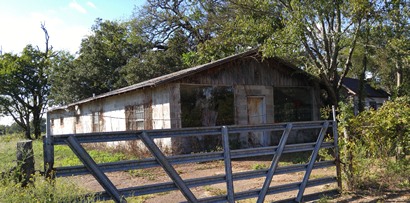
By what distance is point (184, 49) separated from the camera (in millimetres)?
28516

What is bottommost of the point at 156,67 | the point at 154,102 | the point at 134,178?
the point at 134,178

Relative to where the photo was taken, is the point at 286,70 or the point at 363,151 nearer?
the point at 363,151

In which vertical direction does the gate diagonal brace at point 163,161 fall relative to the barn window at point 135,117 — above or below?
below

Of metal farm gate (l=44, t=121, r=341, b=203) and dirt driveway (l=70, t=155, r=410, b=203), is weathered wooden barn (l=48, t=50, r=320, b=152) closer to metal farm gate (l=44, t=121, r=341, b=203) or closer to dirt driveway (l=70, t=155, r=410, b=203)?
dirt driveway (l=70, t=155, r=410, b=203)

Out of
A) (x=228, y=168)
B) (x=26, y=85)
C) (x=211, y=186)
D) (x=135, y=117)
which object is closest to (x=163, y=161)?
(x=228, y=168)

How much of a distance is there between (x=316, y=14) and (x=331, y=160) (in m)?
8.94

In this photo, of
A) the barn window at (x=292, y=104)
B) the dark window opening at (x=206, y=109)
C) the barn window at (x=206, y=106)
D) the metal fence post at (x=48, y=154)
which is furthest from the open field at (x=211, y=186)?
the barn window at (x=292, y=104)

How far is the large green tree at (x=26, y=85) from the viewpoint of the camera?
36.9 metres

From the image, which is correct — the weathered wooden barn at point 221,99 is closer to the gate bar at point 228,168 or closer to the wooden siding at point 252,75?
the wooden siding at point 252,75

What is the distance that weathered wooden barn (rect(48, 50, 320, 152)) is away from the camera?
13.0 metres

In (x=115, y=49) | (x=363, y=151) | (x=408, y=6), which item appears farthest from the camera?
(x=115, y=49)

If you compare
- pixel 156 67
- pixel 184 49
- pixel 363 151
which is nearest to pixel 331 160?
pixel 363 151

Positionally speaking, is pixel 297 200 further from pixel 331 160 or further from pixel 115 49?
pixel 115 49

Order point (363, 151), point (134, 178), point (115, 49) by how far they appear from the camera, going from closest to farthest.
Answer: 1. point (363, 151)
2. point (134, 178)
3. point (115, 49)
